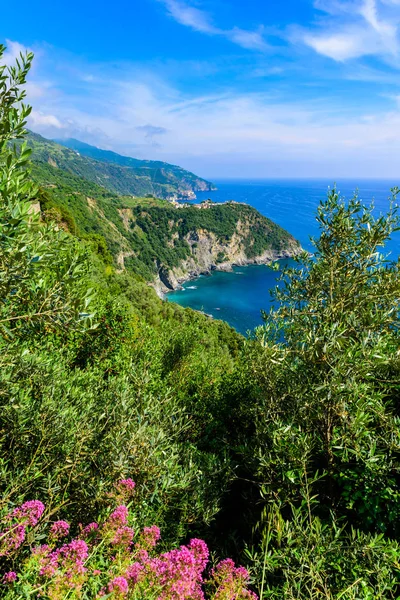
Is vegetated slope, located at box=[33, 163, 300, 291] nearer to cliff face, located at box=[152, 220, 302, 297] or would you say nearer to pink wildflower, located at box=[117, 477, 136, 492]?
cliff face, located at box=[152, 220, 302, 297]

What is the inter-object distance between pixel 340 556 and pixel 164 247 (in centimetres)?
16625

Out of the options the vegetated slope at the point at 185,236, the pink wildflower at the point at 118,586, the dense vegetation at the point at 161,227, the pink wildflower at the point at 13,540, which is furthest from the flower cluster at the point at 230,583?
the vegetated slope at the point at 185,236

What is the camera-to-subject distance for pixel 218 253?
180000 millimetres

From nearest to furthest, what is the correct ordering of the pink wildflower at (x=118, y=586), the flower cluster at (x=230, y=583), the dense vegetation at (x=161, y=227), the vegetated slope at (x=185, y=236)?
the pink wildflower at (x=118, y=586) < the flower cluster at (x=230, y=583) < the dense vegetation at (x=161, y=227) < the vegetated slope at (x=185, y=236)

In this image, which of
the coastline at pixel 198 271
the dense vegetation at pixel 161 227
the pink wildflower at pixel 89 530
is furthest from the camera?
the coastline at pixel 198 271

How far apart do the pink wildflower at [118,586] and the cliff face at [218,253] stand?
157 metres

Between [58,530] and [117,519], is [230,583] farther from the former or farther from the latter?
[58,530]

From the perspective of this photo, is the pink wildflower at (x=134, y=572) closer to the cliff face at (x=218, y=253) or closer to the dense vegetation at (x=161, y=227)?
the dense vegetation at (x=161, y=227)

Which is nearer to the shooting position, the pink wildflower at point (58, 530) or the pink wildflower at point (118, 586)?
the pink wildflower at point (118, 586)

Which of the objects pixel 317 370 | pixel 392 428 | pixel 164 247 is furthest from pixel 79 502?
pixel 164 247

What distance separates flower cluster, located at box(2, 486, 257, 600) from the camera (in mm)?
2863

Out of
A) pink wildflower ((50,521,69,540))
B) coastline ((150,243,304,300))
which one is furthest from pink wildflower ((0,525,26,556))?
coastline ((150,243,304,300))

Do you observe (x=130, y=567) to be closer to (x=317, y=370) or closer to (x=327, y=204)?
(x=317, y=370)

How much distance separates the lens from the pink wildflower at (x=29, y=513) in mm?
3730
